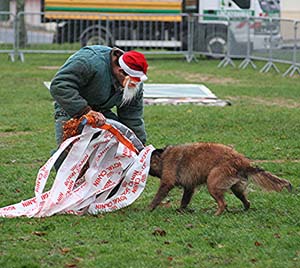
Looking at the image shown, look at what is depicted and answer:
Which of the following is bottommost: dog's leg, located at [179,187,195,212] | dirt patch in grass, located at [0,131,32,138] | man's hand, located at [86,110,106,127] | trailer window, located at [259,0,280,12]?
dirt patch in grass, located at [0,131,32,138]

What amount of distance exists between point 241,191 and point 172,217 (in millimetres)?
661

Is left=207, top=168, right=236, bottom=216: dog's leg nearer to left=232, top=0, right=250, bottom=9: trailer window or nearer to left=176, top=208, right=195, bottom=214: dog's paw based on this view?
left=176, top=208, right=195, bottom=214: dog's paw

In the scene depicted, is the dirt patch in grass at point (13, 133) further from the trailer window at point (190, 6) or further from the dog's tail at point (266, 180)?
the trailer window at point (190, 6)

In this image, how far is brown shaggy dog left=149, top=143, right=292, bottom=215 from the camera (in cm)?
696

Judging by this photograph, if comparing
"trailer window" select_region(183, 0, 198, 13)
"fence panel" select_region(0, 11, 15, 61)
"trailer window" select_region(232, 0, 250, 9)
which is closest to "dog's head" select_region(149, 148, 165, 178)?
"fence panel" select_region(0, 11, 15, 61)

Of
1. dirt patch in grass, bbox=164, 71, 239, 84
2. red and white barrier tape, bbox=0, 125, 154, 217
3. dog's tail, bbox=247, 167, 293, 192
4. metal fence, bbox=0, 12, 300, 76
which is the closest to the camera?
dog's tail, bbox=247, 167, 293, 192

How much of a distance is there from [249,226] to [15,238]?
1.76m

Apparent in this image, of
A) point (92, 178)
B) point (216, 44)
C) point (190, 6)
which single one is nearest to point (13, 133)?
point (92, 178)

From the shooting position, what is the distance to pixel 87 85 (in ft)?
23.2

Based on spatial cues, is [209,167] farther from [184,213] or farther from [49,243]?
[49,243]

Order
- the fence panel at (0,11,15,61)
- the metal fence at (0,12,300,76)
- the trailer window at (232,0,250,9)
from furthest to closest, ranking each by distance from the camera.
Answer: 1. the trailer window at (232,0,250,9)
2. the metal fence at (0,12,300,76)
3. the fence panel at (0,11,15,61)

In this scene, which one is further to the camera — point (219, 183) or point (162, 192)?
point (162, 192)

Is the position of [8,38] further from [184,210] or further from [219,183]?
[219,183]

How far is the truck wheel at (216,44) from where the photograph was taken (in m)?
24.6
